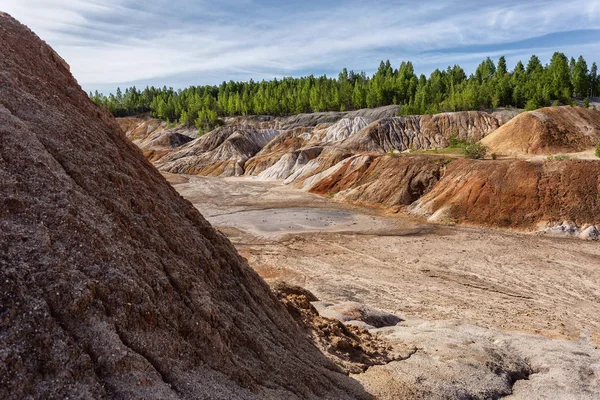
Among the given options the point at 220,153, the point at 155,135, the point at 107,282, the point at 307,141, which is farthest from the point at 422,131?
the point at 155,135

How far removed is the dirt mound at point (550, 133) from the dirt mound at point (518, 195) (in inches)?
444

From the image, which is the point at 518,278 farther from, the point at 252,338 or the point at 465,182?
the point at 252,338

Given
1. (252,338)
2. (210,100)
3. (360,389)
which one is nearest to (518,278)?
(360,389)

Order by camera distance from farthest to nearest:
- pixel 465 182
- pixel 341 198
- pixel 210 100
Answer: pixel 210 100 < pixel 341 198 < pixel 465 182

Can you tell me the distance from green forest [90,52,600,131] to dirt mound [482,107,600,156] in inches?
836

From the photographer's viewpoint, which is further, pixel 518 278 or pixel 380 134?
pixel 380 134

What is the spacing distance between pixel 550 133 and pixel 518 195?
17.2 m

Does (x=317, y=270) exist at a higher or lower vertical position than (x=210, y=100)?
lower

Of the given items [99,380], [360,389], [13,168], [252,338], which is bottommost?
[360,389]

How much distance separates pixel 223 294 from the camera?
7.85 metres

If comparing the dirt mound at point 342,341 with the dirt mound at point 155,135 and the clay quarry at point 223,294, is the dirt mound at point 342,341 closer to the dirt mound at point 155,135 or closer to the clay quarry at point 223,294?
the clay quarry at point 223,294

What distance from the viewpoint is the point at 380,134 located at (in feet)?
208

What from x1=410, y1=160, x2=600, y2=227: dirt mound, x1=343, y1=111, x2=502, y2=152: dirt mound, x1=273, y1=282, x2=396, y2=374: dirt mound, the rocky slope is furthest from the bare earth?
x1=343, y1=111, x2=502, y2=152: dirt mound

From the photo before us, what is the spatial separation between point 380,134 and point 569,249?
41260mm
